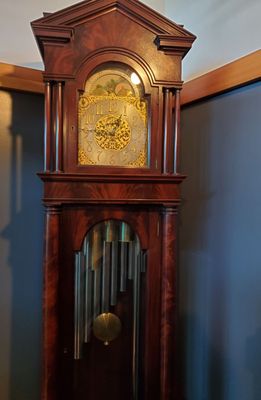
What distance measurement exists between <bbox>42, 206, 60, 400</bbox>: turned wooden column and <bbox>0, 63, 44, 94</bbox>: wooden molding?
2.02 ft

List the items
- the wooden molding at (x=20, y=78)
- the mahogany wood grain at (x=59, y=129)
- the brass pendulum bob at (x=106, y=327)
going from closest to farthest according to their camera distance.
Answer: the mahogany wood grain at (x=59, y=129) → the brass pendulum bob at (x=106, y=327) → the wooden molding at (x=20, y=78)

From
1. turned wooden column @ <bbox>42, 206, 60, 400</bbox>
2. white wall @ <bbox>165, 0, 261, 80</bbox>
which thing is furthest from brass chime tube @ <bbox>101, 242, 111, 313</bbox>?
white wall @ <bbox>165, 0, 261, 80</bbox>

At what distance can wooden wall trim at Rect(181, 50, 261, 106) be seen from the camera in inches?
46.5

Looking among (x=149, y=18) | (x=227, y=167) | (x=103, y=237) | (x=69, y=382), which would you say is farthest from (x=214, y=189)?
(x=69, y=382)

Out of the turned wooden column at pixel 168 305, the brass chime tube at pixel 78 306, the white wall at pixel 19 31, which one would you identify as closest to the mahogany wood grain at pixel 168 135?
the turned wooden column at pixel 168 305

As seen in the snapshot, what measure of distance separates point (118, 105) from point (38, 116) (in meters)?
0.48

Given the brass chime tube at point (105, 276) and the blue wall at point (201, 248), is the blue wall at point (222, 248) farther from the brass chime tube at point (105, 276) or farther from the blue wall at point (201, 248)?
the brass chime tube at point (105, 276)

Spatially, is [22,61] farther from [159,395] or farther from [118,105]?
[159,395]

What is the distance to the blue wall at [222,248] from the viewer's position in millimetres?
1218

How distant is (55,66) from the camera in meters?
1.04

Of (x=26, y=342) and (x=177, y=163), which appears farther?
(x=26, y=342)

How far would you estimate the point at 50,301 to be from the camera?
106cm

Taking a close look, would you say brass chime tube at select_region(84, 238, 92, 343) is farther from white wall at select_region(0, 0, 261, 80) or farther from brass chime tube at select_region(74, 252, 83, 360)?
white wall at select_region(0, 0, 261, 80)

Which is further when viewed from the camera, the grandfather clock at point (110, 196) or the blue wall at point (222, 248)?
the blue wall at point (222, 248)
